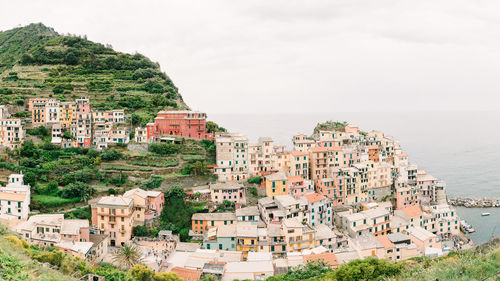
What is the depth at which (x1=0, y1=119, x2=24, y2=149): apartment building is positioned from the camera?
3447 cm

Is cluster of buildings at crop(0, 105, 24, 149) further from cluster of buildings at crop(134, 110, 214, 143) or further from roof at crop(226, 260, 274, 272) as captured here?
roof at crop(226, 260, 274, 272)

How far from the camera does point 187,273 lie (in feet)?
74.0

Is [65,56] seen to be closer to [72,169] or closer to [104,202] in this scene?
[72,169]

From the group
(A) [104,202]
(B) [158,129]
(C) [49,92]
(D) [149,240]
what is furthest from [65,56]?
(D) [149,240]

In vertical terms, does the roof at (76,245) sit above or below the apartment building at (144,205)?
below

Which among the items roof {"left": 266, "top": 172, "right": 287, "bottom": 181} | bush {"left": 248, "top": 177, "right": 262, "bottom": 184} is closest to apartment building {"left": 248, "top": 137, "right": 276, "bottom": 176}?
bush {"left": 248, "top": 177, "right": 262, "bottom": 184}

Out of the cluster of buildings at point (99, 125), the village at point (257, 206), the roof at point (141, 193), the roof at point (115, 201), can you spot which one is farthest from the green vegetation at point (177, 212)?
the cluster of buildings at point (99, 125)

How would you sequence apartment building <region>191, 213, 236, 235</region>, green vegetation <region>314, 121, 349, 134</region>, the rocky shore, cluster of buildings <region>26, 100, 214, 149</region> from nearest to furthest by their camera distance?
apartment building <region>191, 213, 236, 235</region>, cluster of buildings <region>26, 100, 214, 149</region>, the rocky shore, green vegetation <region>314, 121, 349, 134</region>

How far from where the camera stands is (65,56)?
53156mm

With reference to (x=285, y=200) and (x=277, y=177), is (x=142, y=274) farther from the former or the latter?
(x=277, y=177)

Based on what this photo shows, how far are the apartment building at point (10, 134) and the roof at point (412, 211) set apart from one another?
3314 centimetres

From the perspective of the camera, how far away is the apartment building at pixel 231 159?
34.8 m

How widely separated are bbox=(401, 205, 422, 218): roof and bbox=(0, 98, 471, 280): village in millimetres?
83

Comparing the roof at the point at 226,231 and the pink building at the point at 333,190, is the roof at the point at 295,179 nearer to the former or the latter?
the pink building at the point at 333,190
